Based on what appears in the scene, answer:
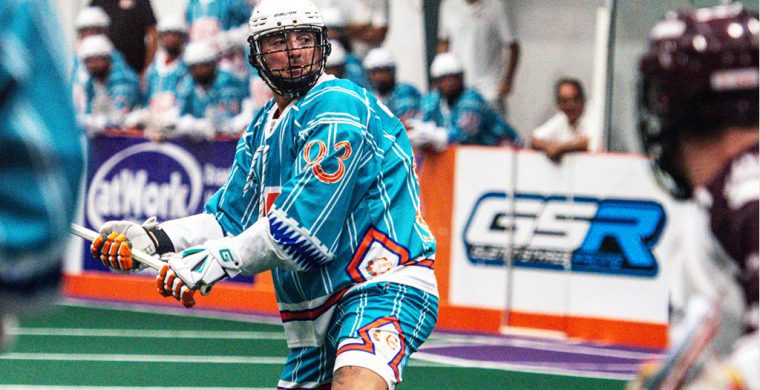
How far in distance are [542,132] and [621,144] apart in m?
0.92

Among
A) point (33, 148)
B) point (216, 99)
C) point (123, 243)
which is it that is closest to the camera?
point (33, 148)

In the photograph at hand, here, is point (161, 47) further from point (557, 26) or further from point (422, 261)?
point (422, 261)

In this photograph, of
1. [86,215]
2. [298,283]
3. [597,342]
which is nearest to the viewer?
[298,283]

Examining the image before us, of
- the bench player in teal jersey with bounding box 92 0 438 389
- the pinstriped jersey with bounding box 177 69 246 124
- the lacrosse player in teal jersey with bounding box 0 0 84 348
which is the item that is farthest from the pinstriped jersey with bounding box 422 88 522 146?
the lacrosse player in teal jersey with bounding box 0 0 84 348

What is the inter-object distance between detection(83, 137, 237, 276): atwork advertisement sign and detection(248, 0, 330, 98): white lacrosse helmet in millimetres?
6596

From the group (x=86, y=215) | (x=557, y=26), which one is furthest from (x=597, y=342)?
(x=86, y=215)

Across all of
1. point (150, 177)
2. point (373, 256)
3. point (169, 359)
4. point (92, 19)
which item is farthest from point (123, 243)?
point (92, 19)

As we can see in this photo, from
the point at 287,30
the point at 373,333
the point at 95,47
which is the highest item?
the point at 95,47

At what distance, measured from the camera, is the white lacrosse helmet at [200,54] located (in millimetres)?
12586

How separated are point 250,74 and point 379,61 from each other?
3.80ft

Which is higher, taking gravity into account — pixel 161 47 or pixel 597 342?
pixel 161 47

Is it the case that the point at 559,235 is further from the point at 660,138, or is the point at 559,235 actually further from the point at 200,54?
the point at 660,138

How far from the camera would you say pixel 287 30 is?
493 centimetres

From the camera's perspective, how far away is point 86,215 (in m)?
12.1
